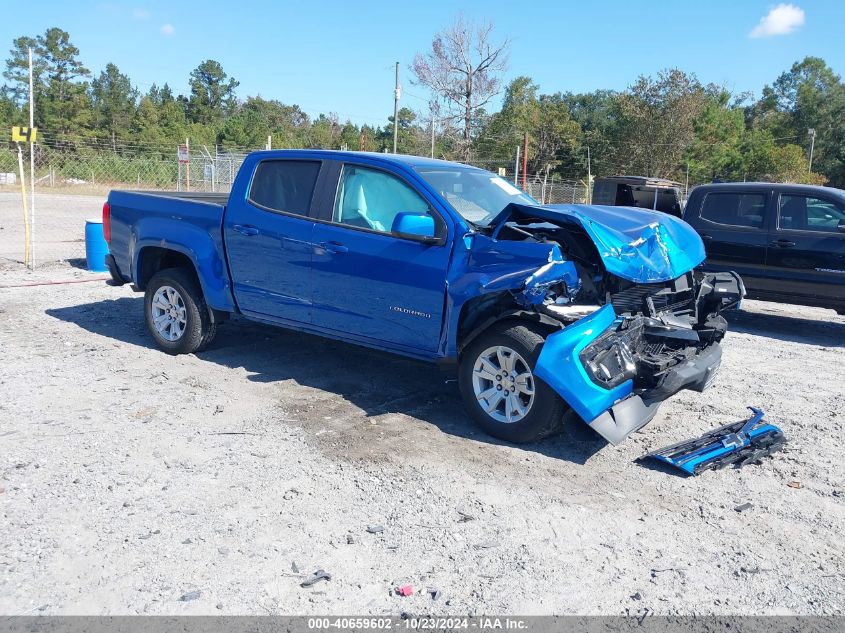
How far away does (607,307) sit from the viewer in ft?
16.3

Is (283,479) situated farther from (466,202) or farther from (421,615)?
(466,202)

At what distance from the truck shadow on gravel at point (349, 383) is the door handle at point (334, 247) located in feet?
2.98

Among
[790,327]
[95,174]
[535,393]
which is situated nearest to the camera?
[535,393]

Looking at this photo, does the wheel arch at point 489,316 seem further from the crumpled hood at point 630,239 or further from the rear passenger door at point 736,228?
the rear passenger door at point 736,228

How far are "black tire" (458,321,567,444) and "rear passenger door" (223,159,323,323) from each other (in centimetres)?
164

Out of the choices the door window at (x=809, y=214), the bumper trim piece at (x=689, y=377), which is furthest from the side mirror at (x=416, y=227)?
the door window at (x=809, y=214)

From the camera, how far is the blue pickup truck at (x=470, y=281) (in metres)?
4.91

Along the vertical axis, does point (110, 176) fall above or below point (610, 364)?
above

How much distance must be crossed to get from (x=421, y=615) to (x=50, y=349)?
221 inches

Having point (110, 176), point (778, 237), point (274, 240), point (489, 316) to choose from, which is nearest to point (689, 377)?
point (489, 316)

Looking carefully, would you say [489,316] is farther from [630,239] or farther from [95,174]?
[95,174]

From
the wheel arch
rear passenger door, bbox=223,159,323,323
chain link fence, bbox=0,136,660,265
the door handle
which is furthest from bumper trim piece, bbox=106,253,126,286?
chain link fence, bbox=0,136,660,265

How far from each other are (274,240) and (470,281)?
195 centimetres

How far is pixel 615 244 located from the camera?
5.05m
